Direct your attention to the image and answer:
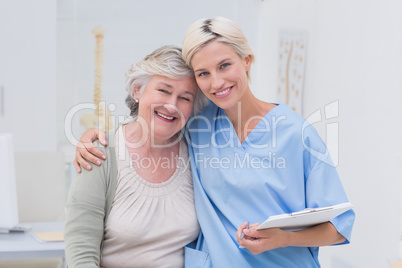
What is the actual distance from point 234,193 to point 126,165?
0.32m

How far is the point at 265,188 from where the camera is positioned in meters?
1.36

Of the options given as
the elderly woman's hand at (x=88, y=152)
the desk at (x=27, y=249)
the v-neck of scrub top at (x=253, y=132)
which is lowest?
the desk at (x=27, y=249)

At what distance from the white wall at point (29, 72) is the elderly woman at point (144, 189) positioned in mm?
2791

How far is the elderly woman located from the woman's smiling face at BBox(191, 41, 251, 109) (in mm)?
57

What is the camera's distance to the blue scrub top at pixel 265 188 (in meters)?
1.36

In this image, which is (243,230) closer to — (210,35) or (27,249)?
(210,35)

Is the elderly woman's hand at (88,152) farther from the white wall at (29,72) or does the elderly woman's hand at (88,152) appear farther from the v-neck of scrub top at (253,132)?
the white wall at (29,72)

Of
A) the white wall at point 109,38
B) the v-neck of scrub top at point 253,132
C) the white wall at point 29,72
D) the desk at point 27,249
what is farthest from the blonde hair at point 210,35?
the white wall at point 109,38

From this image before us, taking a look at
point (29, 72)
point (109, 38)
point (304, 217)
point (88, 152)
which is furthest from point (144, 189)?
point (109, 38)

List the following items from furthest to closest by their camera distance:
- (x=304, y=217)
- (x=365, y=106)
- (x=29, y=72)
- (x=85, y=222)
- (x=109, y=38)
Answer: (x=109, y=38), (x=29, y=72), (x=365, y=106), (x=85, y=222), (x=304, y=217)

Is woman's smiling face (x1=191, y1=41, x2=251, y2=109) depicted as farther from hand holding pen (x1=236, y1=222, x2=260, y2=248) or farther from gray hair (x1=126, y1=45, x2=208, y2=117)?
hand holding pen (x1=236, y1=222, x2=260, y2=248)

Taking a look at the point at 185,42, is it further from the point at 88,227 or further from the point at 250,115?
the point at 88,227

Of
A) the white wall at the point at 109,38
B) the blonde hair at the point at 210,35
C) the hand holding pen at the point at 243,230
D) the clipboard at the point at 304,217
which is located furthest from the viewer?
the white wall at the point at 109,38

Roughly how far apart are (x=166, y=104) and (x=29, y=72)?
2944 millimetres
